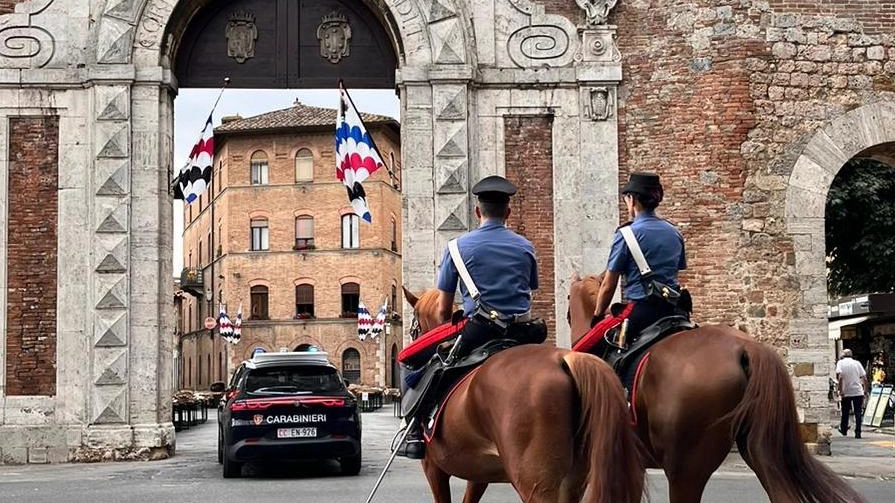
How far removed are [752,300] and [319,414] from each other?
21.5 feet

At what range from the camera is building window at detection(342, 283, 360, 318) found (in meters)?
62.7

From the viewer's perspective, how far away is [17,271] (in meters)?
17.0

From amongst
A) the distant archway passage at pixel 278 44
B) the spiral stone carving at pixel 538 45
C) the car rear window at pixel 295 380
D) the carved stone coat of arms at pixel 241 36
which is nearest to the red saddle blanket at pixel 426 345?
the car rear window at pixel 295 380

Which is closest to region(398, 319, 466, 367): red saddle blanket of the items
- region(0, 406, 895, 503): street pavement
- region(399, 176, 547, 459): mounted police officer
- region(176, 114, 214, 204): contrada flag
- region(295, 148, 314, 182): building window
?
region(399, 176, 547, 459): mounted police officer

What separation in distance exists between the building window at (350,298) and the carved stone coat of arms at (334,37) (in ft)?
147

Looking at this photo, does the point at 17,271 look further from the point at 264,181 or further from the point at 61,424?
the point at 264,181

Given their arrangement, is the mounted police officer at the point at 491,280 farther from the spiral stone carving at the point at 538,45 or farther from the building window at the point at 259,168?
the building window at the point at 259,168

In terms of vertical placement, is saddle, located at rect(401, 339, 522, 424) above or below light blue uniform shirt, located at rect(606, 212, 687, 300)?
below

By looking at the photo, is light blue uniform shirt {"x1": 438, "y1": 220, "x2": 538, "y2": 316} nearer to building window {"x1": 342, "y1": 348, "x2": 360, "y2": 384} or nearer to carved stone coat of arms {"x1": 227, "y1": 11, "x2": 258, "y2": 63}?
carved stone coat of arms {"x1": 227, "y1": 11, "x2": 258, "y2": 63}

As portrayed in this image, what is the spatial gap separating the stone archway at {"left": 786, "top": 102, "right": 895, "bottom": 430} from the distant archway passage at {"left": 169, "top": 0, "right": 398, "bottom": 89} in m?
6.45

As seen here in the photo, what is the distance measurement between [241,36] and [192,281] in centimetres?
5170

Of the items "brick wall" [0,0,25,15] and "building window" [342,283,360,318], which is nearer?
"brick wall" [0,0,25,15]

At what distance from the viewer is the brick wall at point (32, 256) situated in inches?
665

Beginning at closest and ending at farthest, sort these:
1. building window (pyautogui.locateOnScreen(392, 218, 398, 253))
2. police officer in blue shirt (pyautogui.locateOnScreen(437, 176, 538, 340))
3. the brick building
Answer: police officer in blue shirt (pyautogui.locateOnScreen(437, 176, 538, 340))
the brick building
building window (pyautogui.locateOnScreen(392, 218, 398, 253))
